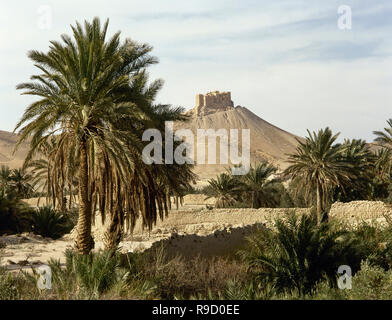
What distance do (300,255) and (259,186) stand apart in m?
24.2

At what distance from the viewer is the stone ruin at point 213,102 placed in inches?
6624

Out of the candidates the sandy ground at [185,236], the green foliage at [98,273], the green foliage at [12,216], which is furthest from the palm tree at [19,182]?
the green foliage at [98,273]

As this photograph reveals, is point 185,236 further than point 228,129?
No

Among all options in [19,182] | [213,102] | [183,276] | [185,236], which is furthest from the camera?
[213,102]

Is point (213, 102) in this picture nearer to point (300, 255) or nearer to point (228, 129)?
point (228, 129)

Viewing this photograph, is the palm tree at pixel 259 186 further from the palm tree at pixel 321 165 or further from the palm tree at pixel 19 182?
the palm tree at pixel 19 182

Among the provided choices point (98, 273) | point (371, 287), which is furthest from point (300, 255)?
point (98, 273)

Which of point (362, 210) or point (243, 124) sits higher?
point (243, 124)

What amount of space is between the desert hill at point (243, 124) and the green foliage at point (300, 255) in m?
94.8

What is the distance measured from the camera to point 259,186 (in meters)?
38.0

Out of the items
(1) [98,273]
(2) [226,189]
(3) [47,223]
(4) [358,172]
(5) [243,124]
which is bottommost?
(3) [47,223]

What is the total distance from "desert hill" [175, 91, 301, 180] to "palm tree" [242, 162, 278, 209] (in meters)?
70.4

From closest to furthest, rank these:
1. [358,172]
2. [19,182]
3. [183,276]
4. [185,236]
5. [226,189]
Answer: [183,276]
[185,236]
[358,172]
[226,189]
[19,182]
